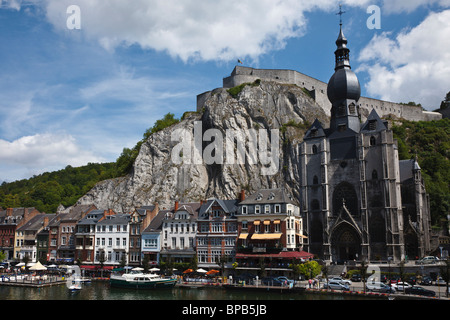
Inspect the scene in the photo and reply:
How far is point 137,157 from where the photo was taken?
9700 centimetres

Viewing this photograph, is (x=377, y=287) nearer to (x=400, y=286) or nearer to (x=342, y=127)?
(x=400, y=286)

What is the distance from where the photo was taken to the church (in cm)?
5972

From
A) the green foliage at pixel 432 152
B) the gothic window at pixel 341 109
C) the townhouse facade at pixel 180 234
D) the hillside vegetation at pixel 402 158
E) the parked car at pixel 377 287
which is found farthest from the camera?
the hillside vegetation at pixel 402 158

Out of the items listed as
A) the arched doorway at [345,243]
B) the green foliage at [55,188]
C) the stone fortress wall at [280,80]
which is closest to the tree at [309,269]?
the arched doorway at [345,243]

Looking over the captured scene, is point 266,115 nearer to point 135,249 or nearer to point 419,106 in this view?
point 135,249

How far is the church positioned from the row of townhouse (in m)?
5.26

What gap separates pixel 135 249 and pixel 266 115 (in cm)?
5018

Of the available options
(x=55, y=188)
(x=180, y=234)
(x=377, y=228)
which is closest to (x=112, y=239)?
(x=180, y=234)

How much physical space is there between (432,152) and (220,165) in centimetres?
5882

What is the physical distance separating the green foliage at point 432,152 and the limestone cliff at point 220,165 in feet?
85.5

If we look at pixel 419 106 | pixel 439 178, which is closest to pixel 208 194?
pixel 439 178

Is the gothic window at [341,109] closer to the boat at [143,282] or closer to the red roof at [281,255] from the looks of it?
the red roof at [281,255]

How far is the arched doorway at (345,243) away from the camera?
60938 mm

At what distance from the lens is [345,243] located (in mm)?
61781
